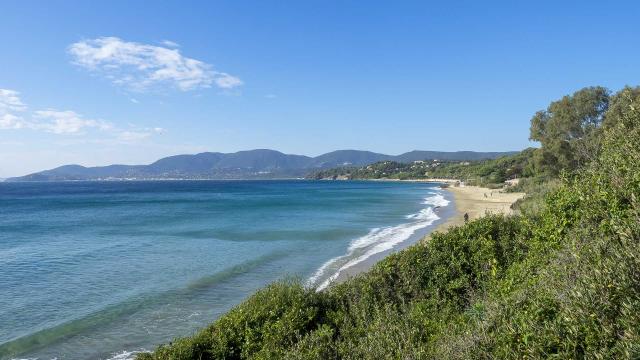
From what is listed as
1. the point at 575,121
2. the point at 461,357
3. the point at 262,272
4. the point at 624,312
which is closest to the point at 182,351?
the point at 461,357

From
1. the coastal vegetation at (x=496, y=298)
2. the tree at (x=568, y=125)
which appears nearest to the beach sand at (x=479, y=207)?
the tree at (x=568, y=125)

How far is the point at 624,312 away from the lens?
4141 millimetres

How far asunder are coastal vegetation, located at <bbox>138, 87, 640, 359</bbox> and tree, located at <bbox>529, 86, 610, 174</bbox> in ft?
111

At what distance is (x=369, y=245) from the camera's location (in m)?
30.2

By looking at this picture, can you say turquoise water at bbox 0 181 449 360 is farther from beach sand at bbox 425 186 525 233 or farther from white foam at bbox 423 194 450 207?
white foam at bbox 423 194 450 207

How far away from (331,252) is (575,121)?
98.7ft

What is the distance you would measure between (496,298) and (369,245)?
915 inches

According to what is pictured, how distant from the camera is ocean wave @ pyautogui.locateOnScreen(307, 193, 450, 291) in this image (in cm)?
2210

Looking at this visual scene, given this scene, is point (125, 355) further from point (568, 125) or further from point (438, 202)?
point (438, 202)

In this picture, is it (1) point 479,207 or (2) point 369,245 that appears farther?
(1) point 479,207

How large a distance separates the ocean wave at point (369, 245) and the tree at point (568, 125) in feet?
45.2

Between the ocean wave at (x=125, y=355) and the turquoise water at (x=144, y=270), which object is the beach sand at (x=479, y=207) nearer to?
the turquoise water at (x=144, y=270)

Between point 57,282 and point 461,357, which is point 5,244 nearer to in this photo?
point 57,282

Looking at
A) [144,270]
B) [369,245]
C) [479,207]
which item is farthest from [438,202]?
[144,270]
